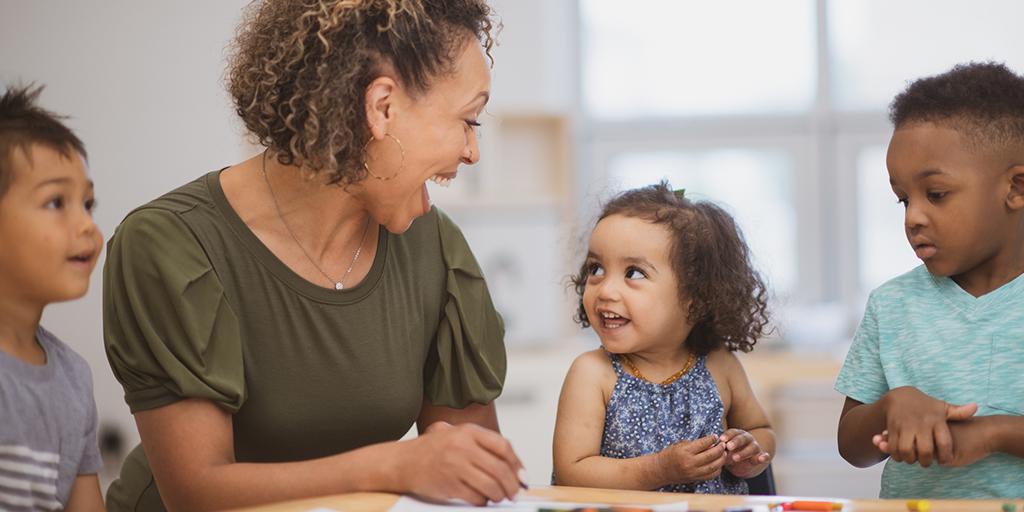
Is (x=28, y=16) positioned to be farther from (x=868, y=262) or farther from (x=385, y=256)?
(x=868, y=262)

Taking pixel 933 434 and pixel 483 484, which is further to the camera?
pixel 933 434

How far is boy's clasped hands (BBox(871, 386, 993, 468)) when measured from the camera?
1264 millimetres

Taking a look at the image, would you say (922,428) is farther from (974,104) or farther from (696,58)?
(696,58)

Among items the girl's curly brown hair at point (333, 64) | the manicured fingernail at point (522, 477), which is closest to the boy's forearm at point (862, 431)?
the manicured fingernail at point (522, 477)

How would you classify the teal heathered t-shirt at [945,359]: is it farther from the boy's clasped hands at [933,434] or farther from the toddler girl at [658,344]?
the toddler girl at [658,344]

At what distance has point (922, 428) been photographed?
4.18 feet

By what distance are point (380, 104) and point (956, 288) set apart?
0.85 meters

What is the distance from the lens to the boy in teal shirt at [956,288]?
1392 mm

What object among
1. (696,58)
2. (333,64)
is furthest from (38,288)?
(696,58)

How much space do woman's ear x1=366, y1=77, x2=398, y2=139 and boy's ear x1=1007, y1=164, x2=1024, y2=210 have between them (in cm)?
85

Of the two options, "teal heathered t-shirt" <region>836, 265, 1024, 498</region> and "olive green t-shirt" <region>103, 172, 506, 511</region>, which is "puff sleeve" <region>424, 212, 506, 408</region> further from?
"teal heathered t-shirt" <region>836, 265, 1024, 498</region>

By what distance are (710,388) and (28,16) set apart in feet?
11.7

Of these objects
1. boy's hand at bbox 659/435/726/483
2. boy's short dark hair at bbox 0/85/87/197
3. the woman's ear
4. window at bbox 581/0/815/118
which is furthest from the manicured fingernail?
window at bbox 581/0/815/118

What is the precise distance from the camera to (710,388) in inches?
65.6
